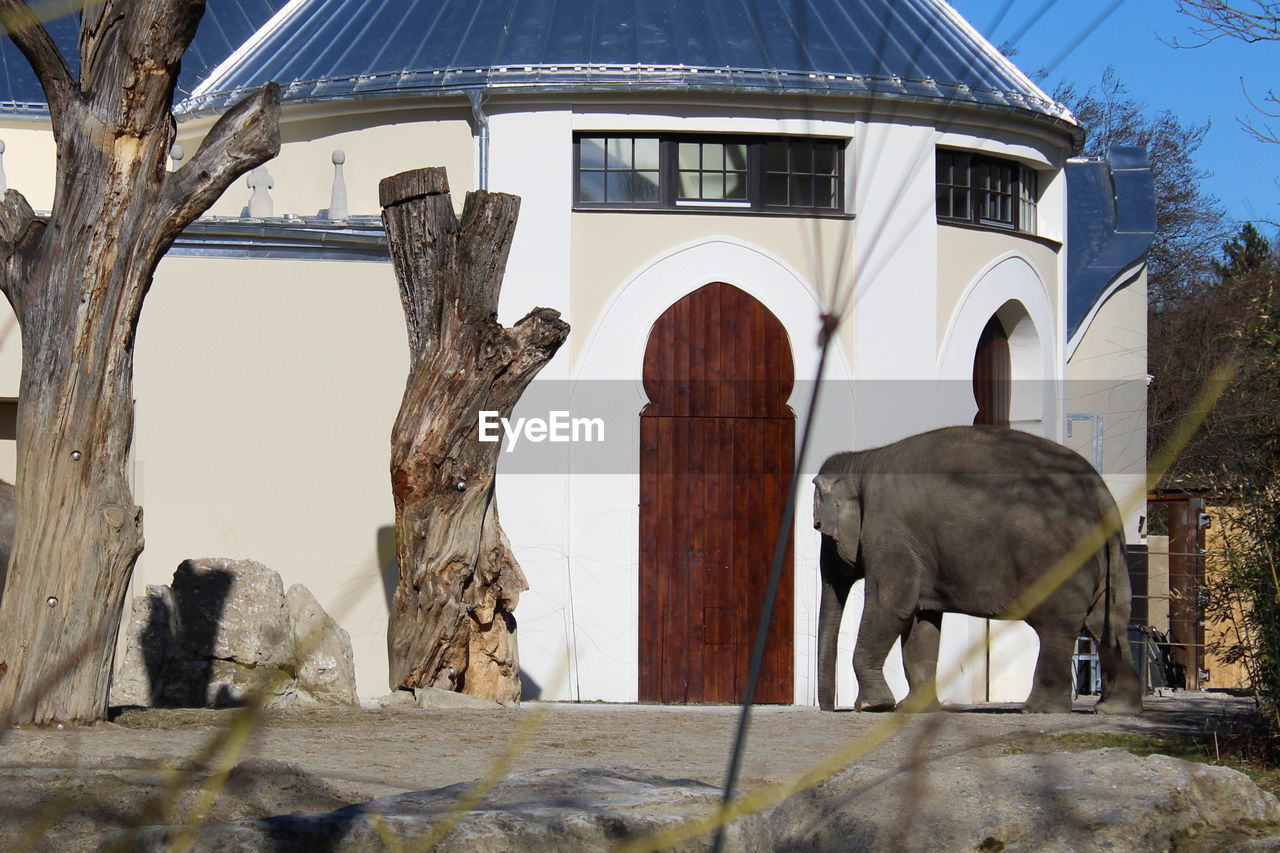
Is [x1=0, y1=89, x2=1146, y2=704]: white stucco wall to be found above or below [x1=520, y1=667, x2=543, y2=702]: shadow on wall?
above

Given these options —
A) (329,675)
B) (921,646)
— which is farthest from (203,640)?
(921,646)

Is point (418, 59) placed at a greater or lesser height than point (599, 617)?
greater

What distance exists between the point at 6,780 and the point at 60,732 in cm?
276

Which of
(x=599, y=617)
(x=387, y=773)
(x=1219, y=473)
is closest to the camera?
(x=387, y=773)

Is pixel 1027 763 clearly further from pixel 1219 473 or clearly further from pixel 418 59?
pixel 418 59

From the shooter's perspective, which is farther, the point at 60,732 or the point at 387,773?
the point at 60,732

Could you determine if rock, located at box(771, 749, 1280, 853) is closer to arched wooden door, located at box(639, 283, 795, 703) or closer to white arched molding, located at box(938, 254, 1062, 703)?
white arched molding, located at box(938, 254, 1062, 703)

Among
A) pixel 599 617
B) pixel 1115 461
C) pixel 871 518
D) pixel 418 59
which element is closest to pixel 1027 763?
pixel 871 518

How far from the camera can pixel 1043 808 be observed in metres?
4.25

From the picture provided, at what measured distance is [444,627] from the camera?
11.0 m

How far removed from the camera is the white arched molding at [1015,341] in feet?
55.8

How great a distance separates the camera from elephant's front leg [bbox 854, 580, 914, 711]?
11.3 metres

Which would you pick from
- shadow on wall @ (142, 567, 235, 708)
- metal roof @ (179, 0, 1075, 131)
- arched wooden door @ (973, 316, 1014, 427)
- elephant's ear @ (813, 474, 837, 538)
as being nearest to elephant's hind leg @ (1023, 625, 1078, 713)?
elephant's ear @ (813, 474, 837, 538)

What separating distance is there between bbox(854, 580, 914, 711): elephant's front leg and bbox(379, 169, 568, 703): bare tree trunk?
2803 mm
